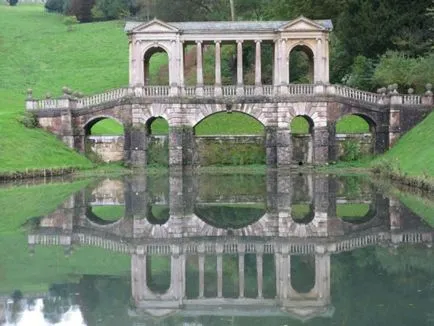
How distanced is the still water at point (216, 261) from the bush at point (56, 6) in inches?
3748

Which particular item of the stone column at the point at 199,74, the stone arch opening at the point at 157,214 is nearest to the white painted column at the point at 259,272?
the stone arch opening at the point at 157,214

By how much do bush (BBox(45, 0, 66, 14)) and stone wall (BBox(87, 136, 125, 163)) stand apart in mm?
72743

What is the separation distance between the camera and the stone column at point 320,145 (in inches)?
2235

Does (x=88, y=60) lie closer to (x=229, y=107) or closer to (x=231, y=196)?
(x=229, y=107)

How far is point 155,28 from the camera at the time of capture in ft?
189

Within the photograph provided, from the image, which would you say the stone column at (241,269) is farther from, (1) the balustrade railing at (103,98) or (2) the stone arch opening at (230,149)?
(1) the balustrade railing at (103,98)

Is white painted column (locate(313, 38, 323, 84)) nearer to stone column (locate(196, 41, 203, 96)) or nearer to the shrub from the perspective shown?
the shrub

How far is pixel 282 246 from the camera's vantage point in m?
24.1

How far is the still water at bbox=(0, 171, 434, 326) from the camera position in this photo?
16.8 m

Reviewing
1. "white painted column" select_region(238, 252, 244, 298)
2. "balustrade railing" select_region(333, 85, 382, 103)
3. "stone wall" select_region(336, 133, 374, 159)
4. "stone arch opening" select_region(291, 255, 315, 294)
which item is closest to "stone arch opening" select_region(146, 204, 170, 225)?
"white painted column" select_region(238, 252, 244, 298)

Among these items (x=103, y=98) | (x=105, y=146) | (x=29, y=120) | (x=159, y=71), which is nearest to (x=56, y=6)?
(x=159, y=71)

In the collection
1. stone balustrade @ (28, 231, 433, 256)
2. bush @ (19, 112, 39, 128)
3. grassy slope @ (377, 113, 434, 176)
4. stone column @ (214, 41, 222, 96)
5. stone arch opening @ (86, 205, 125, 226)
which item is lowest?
stone balustrade @ (28, 231, 433, 256)

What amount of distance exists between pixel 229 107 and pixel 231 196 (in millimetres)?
20093

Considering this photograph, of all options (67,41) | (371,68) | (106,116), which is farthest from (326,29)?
(67,41)
